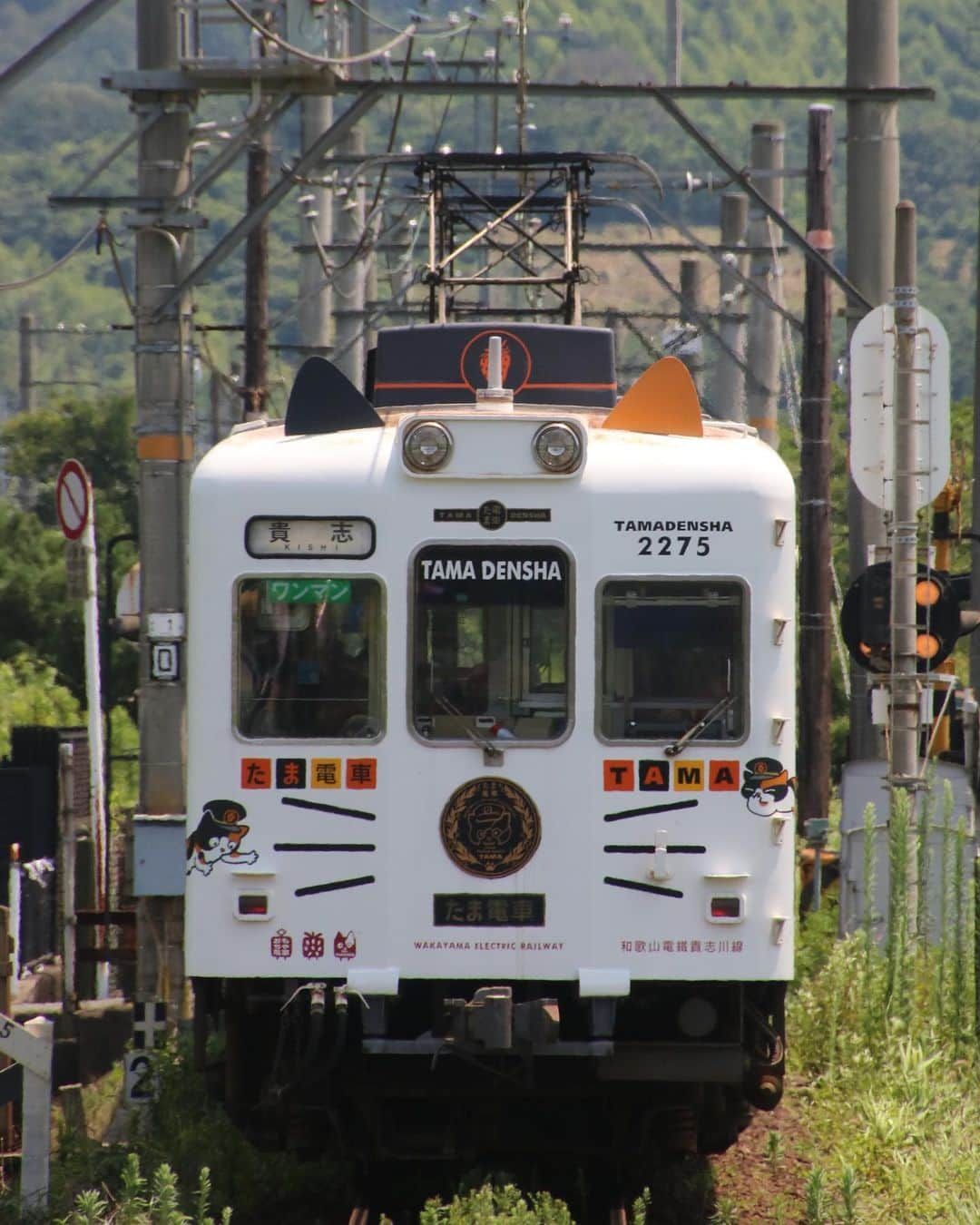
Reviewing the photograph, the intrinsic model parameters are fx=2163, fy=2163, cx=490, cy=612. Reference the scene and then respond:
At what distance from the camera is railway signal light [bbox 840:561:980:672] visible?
35.0 feet

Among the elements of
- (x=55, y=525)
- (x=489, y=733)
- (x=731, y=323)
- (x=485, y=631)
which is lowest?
(x=489, y=733)

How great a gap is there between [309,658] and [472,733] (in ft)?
2.17

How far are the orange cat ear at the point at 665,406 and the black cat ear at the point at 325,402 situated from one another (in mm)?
985

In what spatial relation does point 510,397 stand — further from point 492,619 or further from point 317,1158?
point 317,1158

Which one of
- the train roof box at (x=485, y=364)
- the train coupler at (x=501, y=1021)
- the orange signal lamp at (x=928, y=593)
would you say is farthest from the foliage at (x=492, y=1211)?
the orange signal lamp at (x=928, y=593)

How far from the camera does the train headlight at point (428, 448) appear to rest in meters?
7.88

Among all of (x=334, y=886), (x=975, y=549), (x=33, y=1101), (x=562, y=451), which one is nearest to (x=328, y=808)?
(x=334, y=886)

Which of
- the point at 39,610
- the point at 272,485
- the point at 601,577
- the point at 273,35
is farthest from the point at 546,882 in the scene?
the point at 39,610

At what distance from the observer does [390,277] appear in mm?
22281

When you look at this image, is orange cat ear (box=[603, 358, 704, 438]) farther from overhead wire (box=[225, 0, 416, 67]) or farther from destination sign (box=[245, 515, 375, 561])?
overhead wire (box=[225, 0, 416, 67])

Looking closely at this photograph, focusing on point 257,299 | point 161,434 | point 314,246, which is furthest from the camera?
point 314,246

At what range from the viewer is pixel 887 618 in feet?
35.0

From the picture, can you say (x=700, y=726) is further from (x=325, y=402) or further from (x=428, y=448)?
(x=325, y=402)

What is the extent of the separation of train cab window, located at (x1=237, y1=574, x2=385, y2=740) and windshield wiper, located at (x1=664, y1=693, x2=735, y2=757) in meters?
1.08
